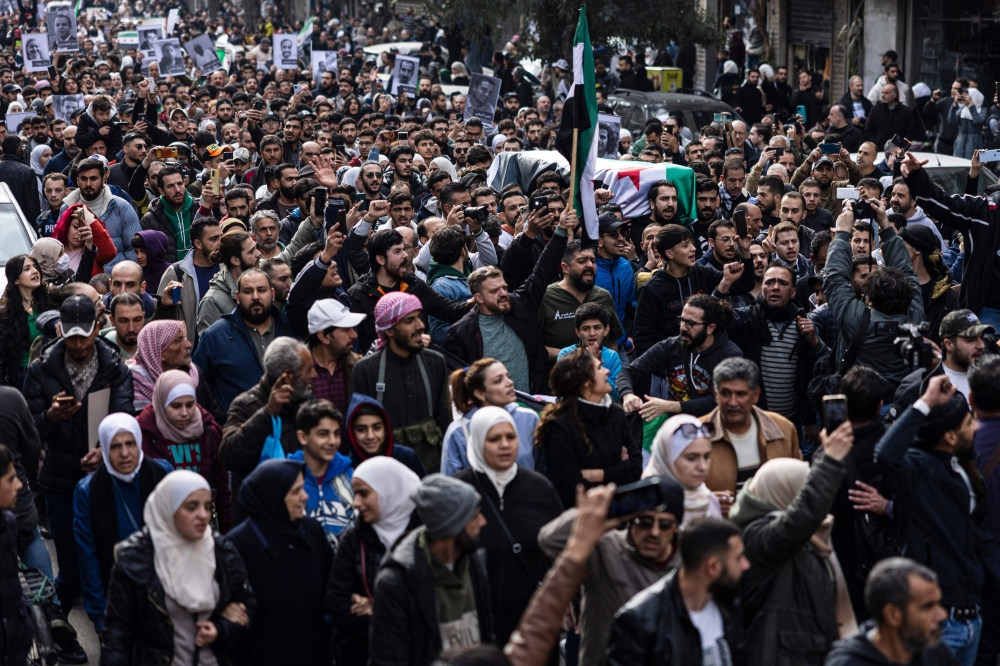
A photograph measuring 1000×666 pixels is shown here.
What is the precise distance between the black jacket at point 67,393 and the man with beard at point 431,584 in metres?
2.59

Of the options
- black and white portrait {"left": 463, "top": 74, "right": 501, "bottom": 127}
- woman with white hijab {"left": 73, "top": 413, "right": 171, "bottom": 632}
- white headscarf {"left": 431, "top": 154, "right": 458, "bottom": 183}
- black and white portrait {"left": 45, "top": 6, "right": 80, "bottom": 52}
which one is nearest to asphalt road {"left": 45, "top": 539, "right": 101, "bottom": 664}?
woman with white hijab {"left": 73, "top": 413, "right": 171, "bottom": 632}

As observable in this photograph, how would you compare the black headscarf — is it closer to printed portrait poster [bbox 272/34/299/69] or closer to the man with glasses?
the man with glasses

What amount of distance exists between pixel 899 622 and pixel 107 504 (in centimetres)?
354

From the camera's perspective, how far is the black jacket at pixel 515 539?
545 centimetres

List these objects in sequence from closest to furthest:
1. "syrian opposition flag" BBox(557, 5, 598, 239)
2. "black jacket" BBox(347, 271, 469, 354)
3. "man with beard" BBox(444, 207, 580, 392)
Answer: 1. "man with beard" BBox(444, 207, 580, 392)
2. "black jacket" BBox(347, 271, 469, 354)
3. "syrian opposition flag" BBox(557, 5, 598, 239)

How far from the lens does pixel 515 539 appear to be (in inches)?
215

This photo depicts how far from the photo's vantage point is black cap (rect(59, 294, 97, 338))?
22.8ft

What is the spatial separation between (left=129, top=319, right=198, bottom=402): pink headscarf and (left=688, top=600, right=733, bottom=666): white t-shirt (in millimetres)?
3511

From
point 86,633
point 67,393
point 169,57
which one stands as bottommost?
point 86,633

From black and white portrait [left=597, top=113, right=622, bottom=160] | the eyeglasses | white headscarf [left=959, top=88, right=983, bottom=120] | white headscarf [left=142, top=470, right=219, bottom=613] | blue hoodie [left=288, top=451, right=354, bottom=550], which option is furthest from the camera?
white headscarf [left=959, top=88, right=983, bottom=120]

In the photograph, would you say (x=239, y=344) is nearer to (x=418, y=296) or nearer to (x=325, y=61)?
(x=418, y=296)

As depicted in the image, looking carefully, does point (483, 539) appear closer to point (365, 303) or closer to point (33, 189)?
point (365, 303)

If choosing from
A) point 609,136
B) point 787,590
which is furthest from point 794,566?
point 609,136

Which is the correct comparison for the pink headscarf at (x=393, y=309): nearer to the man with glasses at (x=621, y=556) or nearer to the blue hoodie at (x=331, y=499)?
the blue hoodie at (x=331, y=499)
